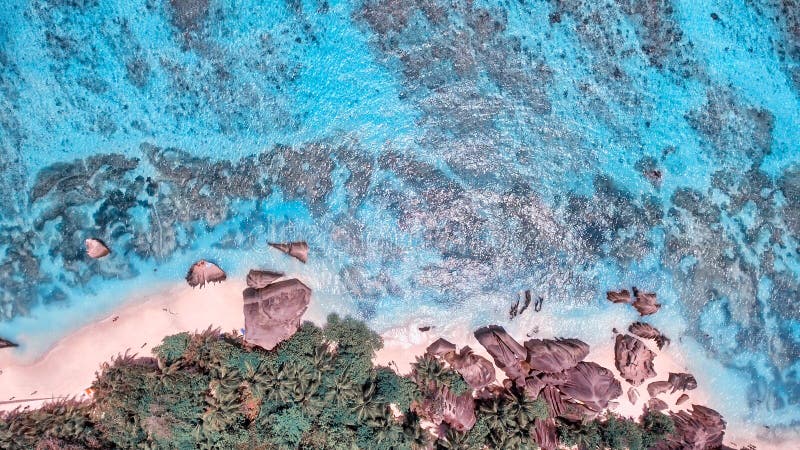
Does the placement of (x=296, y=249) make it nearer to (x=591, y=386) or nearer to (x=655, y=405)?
(x=591, y=386)

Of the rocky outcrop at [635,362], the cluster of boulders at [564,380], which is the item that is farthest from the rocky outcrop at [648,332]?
the rocky outcrop at [635,362]

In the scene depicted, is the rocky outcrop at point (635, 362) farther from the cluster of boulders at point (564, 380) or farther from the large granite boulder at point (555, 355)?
the large granite boulder at point (555, 355)

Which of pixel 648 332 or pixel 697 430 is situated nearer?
pixel 697 430

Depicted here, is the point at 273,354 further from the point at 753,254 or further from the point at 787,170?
the point at 787,170

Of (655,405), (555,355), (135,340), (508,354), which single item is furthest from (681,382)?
(135,340)

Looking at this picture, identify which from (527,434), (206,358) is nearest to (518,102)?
(527,434)

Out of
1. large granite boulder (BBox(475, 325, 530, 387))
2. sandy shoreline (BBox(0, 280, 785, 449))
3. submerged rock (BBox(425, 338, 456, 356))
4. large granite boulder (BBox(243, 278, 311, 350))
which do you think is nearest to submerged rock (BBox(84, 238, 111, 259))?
sandy shoreline (BBox(0, 280, 785, 449))
